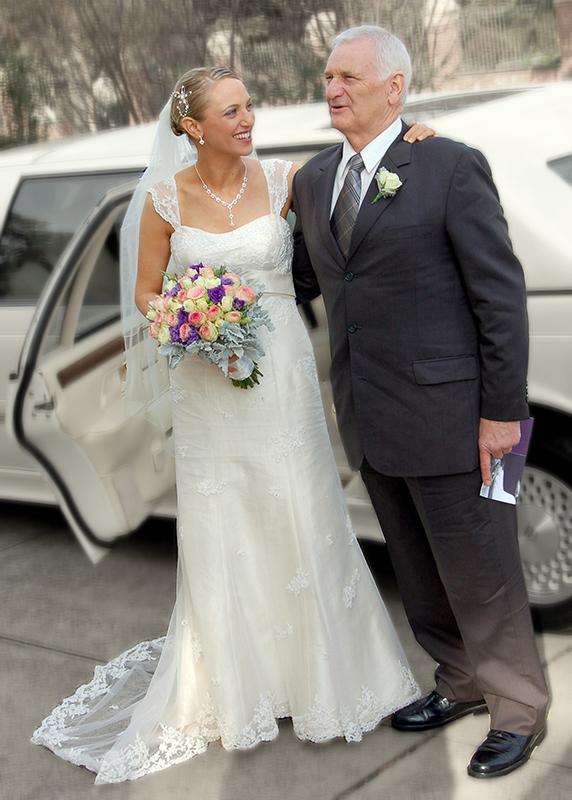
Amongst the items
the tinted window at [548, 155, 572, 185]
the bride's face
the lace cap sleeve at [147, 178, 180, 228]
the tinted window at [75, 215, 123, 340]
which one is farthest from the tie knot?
the tinted window at [75, 215, 123, 340]

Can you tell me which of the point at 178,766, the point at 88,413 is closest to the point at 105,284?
the point at 88,413

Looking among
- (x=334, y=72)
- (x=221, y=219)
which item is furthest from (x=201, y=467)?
(x=334, y=72)

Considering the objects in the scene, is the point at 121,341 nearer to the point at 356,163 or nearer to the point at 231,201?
the point at 231,201

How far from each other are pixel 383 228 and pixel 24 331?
2.63 meters

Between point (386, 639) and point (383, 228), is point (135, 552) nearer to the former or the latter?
point (386, 639)

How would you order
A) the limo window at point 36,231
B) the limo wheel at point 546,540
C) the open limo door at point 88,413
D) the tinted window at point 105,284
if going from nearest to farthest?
the limo wheel at point 546,540 < the open limo door at point 88,413 < the tinted window at point 105,284 < the limo window at point 36,231

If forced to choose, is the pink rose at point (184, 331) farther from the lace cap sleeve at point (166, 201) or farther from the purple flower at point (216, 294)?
the lace cap sleeve at point (166, 201)

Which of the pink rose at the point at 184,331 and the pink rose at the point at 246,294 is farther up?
the pink rose at the point at 246,294

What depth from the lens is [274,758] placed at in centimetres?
344

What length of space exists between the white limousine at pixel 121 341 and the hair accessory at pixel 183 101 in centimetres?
88

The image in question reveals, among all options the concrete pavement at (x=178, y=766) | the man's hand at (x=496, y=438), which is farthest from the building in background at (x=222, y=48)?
the man's hand at (x=496, y=438)

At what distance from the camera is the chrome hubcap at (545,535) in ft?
12.6

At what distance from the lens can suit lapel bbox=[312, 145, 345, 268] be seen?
311 centimetres

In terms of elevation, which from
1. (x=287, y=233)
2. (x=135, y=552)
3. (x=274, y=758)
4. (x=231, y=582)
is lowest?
(x=135, y=552)
